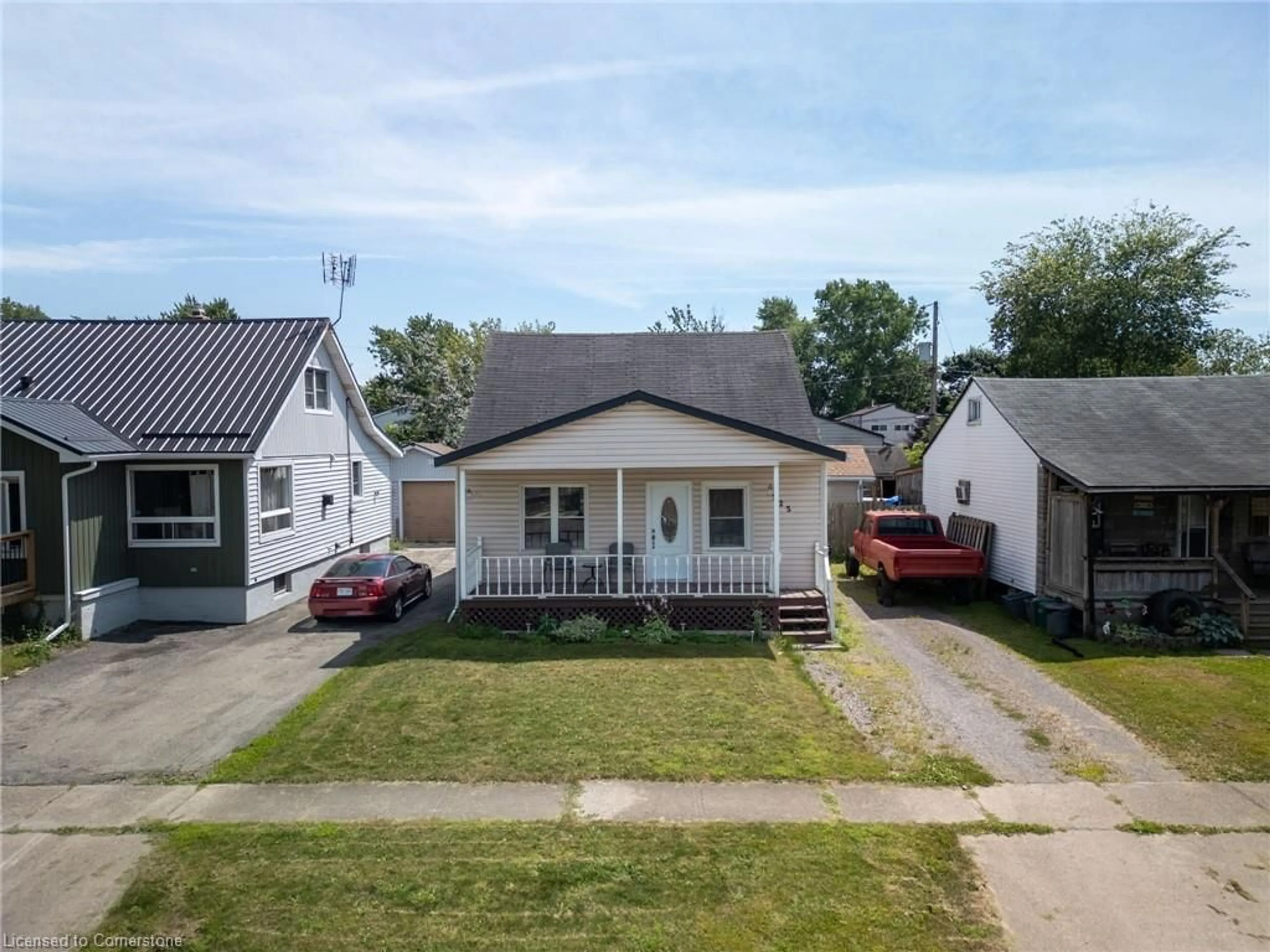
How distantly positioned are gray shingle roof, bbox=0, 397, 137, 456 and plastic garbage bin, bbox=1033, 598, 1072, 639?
17.6 metres

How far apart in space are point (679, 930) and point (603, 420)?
1004 centimetres

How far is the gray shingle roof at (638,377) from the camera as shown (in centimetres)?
1652

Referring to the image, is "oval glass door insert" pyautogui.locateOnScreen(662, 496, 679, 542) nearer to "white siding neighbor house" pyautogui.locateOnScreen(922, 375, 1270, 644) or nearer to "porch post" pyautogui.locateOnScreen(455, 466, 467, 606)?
"porch post" pyautogui.locateOnScreen(455, 466, 467, 606)

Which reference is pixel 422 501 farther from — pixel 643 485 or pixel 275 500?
pixel 643 485

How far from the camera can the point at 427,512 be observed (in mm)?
29438

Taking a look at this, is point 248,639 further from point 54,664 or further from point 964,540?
point 964,540

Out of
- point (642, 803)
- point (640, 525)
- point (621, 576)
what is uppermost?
→ point (640, 525)

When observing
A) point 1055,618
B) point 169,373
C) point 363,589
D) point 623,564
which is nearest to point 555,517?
point 623,564

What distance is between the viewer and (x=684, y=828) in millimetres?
6922

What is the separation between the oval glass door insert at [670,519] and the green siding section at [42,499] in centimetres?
1099

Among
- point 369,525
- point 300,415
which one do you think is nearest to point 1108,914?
point 300,415

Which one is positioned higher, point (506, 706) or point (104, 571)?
point (104, 571)

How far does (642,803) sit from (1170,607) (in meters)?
11.7

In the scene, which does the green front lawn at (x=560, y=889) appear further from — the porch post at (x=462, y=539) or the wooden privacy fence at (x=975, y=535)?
the wooden privacy fence at (x=975, y=535)
